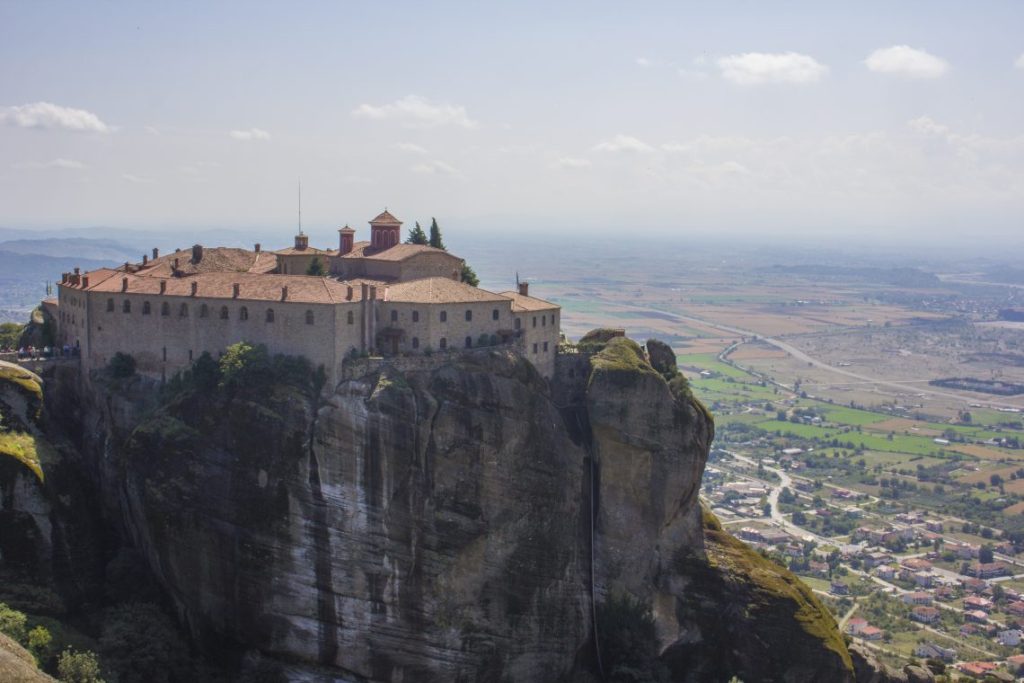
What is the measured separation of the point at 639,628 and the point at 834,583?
55773 mm

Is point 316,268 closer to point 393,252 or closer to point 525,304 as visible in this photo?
point 393,252

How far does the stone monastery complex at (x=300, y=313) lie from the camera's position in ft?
198

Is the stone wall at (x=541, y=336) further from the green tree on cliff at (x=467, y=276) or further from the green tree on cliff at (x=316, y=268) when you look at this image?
the green tree on cliff at (x=316, y=268)

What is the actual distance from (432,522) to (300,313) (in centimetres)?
1259

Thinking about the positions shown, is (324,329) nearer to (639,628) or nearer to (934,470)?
(639,628)

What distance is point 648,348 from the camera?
72.3 meters

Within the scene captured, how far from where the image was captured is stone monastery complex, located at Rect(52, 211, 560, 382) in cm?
6034

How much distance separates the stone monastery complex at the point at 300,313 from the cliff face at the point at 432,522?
229cm

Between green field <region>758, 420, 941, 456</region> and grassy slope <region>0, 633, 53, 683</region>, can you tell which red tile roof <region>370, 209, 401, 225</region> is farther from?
green field <region>758, 420, 941, 456</region>

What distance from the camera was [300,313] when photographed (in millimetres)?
59906

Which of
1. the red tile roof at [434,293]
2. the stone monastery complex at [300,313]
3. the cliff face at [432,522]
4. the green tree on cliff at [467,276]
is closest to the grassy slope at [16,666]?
the cliff face at [432,522]

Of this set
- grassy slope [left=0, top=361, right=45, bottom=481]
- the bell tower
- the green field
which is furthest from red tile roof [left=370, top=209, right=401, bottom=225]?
the green field

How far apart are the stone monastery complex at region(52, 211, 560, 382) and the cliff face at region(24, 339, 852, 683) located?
229 centimetres

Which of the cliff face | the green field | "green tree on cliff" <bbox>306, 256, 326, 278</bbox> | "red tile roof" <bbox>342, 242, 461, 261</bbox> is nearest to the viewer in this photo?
the cliff face
